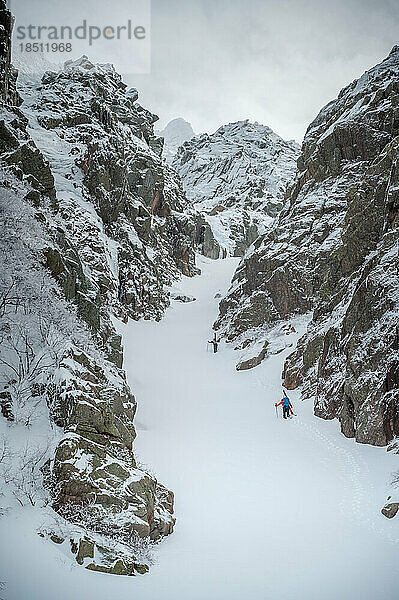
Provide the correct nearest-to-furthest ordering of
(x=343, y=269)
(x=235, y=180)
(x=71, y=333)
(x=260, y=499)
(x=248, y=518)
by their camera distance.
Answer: (x=248, y=518), (x=260, y=499), (x=71, y=333), (x=343, y=269), (x=235, y=180)

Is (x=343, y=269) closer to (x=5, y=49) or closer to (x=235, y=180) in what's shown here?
(x=5, y=49)

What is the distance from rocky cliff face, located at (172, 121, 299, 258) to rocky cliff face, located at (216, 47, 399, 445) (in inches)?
1668

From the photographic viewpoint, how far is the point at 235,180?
115m

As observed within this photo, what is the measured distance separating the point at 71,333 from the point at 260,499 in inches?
352

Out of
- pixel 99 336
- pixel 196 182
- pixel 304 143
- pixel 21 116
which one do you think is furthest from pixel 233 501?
pixel 196 182

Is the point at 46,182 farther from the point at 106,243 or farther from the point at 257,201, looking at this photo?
the point at 257,201

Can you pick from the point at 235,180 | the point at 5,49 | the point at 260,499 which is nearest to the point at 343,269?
the point at 260,499

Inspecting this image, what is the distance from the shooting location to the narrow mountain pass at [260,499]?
9094mm

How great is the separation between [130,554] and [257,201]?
99.8 meters

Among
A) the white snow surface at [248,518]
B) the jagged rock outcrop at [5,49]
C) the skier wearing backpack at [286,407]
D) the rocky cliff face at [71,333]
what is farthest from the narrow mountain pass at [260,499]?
the jagged rock outcrop at [5,49]

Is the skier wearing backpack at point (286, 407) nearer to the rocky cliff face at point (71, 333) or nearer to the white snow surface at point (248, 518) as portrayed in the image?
the white snow surface at point (248, 518)

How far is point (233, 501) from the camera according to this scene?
43.1ft

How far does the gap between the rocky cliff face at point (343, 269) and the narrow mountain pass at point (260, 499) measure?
177 centimetres

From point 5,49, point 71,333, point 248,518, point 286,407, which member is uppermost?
point 5,49
